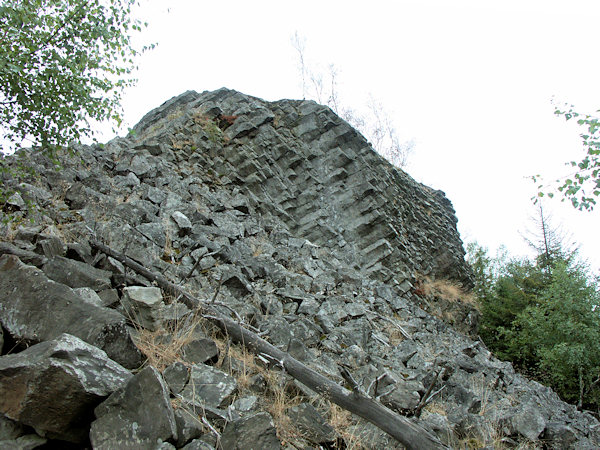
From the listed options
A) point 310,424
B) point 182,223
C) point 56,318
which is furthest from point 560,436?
point 182,223

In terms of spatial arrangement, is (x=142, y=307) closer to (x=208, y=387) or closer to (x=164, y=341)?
(x=164, y=341)

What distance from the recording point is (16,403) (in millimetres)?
3082

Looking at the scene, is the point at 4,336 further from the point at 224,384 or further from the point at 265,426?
the point at 265,426

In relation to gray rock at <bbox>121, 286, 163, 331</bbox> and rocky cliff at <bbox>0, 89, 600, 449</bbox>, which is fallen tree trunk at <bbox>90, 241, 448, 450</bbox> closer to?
rocky cliff at <bbox>0, 89, 600, 449</bbox>

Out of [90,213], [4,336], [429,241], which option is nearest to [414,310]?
[429,241]

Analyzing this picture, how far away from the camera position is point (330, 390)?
176 inches

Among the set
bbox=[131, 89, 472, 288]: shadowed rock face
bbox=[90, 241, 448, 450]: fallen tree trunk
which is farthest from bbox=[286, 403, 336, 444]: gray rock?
bbox=[131, 89, 472, 288]: shadowed rock face

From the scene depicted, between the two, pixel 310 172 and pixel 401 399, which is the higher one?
pixel 310 172

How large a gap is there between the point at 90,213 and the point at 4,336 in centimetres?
411

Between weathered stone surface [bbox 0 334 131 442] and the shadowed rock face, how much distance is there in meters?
9.83

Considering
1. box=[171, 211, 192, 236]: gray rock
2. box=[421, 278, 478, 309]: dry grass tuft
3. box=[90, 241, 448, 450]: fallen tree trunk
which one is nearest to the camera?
box=[90, 241, 448, 450]: fallen tree trunk

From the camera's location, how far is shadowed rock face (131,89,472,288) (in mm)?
13781

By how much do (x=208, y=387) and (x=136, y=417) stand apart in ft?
3.15

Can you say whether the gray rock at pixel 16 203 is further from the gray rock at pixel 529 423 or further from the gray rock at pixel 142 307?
the gray rock at pixel 529 423
